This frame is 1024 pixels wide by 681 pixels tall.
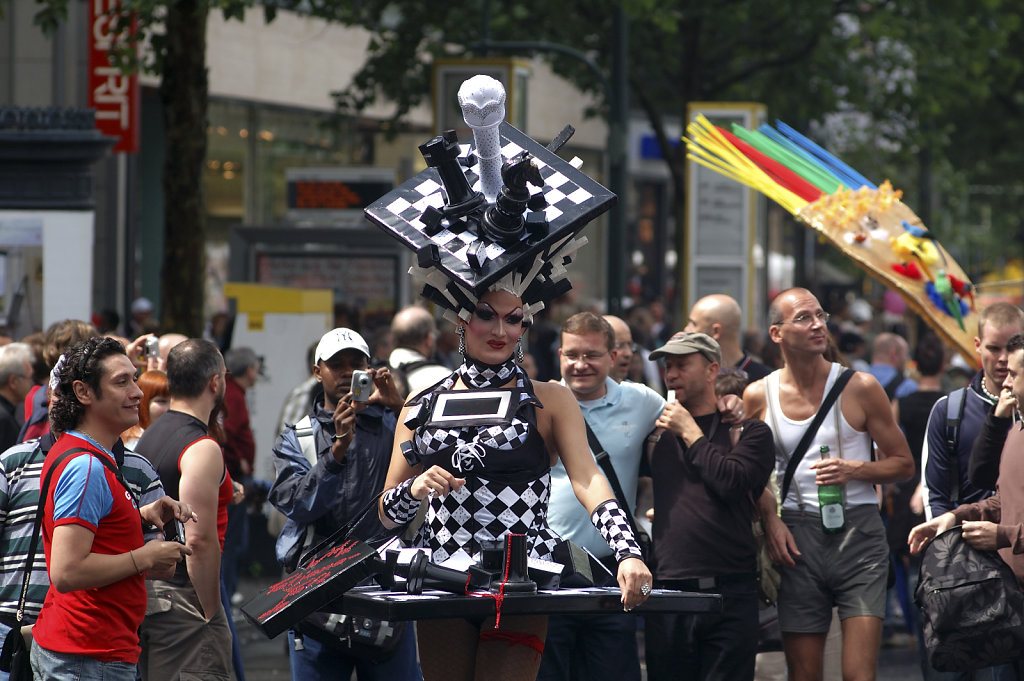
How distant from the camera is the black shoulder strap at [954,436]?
6273 millimetres

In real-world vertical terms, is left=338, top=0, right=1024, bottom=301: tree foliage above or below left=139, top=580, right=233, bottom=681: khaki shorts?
above

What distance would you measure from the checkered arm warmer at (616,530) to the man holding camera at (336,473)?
135 cm

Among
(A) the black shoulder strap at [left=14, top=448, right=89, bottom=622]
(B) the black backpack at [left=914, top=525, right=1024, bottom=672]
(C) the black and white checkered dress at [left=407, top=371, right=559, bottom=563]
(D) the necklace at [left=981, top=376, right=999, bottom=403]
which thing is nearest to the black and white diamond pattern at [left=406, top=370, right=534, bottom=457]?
(C) the black and white checkered dress at [left=407, top=371, right=559, bottom=563]

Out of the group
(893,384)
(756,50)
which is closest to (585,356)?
(893,384)

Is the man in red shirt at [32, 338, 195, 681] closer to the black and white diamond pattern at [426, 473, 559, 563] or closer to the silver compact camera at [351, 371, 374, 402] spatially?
the black and white diamond pattern at [426, 473, 559, 563]

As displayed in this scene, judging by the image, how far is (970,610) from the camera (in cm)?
556

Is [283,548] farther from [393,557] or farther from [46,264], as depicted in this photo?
[46,264]

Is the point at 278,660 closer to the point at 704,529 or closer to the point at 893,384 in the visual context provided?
the point at 704,529

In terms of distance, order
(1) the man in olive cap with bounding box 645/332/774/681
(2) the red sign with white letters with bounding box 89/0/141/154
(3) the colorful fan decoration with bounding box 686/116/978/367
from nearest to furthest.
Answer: (1) the man in olive cap with bounding box 645/332/774/681 < (3) the colorful fan decoration with bounding box 686/116/978/367 < (2) the red sign with white letters with bounding box 89/0/141/154

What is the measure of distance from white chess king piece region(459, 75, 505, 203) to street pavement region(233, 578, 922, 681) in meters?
4.83

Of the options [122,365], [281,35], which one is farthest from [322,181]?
[122,365]

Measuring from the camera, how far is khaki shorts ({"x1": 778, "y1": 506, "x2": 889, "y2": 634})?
254 inches

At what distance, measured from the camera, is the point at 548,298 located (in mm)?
4922

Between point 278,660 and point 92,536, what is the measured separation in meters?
4.92
